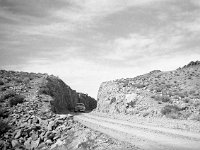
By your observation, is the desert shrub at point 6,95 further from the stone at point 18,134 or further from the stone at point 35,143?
the stone at point 35,143

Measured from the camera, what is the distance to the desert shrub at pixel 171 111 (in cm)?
2410

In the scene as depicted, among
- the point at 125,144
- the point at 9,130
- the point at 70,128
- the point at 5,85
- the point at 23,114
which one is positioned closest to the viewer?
the point at 125,144

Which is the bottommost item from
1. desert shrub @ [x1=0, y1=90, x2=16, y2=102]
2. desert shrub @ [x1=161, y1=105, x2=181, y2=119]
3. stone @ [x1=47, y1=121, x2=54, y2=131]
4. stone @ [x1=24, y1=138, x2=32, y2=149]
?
stone @ [x1=24, y1=138, x2=32, y2=149]

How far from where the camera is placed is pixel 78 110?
45.0 m

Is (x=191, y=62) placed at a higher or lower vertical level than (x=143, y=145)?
higher

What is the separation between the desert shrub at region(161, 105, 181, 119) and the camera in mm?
24103

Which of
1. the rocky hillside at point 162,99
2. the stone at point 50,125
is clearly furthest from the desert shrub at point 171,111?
the stone at point 50,125

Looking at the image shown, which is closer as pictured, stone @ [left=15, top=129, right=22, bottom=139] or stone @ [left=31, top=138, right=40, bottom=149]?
stone @ [left=31, top=138, right=40, bottom=149]

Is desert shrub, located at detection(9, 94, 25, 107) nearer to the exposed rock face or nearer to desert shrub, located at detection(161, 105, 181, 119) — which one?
the exposed rock face

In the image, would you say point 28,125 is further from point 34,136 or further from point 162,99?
point 162,99

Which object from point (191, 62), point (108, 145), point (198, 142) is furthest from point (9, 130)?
point (191, 62)

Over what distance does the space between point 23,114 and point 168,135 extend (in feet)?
42.9

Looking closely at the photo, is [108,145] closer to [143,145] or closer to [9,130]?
[143,145]

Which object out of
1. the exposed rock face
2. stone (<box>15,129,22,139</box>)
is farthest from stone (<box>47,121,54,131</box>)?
the exposed rock face
